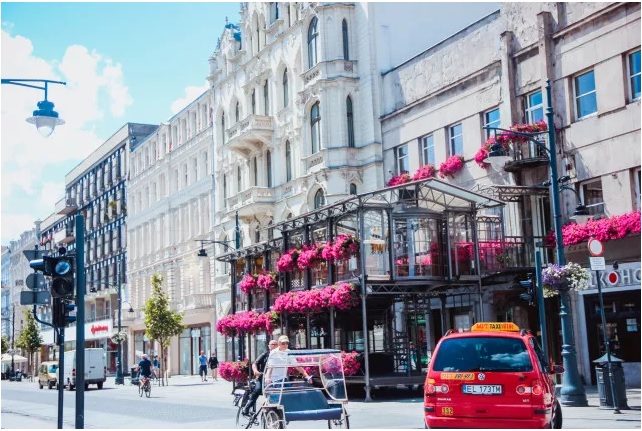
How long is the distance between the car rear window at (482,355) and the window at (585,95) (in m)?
15.4

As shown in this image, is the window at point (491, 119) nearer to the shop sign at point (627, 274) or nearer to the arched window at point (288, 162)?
the shop sign at point (627, 274)

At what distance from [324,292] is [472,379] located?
13.7 m

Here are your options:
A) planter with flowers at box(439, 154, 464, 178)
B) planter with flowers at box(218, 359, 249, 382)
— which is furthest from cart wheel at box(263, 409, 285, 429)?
planter with flowers at box(439, 154, 464, 178)

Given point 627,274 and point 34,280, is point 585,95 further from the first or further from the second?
point 34,280

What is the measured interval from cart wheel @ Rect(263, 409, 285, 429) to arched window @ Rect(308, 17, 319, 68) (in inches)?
1090

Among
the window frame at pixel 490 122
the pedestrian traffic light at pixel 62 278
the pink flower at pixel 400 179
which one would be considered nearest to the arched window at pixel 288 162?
the pink flower at pixel 400 179

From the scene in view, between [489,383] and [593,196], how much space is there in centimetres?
1523

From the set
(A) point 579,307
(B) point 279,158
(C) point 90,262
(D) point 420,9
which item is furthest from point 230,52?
(C) point 90,262

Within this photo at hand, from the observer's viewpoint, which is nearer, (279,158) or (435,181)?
(435,181)

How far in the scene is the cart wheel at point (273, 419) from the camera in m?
13.5

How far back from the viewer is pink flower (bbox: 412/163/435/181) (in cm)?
3306

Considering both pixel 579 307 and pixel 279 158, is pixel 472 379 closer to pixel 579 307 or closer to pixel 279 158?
pixel 579 307

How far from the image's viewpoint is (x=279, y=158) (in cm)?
4309

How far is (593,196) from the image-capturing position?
26.2m
